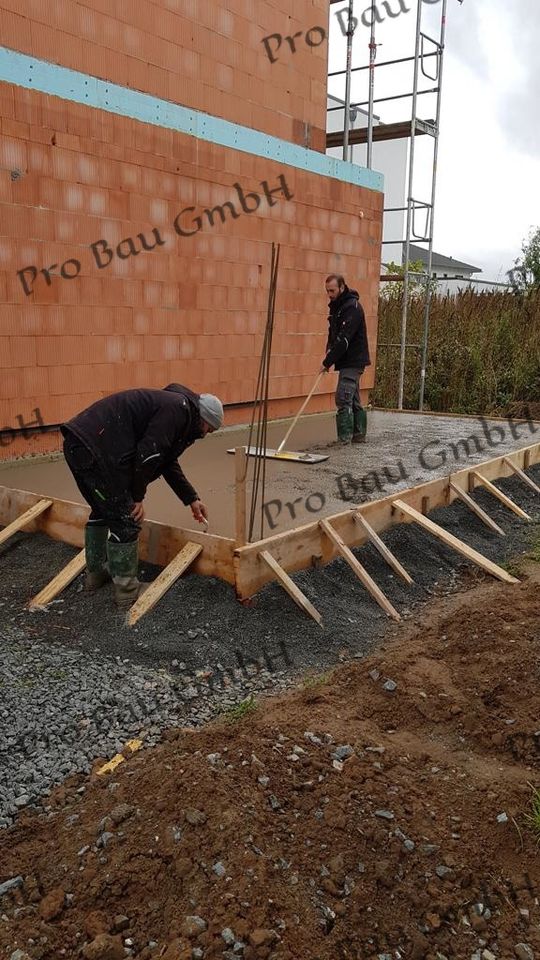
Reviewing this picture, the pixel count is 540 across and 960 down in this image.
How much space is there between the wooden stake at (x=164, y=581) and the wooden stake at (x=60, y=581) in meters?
→ 0.49

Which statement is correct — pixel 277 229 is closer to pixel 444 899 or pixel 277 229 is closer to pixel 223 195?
pixel 223 195

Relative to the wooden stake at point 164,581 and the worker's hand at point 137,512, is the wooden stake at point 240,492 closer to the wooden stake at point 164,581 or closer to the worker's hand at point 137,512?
the wooden stake at point 164,581

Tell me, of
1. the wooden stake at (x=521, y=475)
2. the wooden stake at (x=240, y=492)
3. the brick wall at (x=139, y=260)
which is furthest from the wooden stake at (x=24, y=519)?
the wooden stake at (x=521, y=475)

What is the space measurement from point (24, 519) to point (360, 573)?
216 centimetres

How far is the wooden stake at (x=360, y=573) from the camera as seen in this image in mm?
4410

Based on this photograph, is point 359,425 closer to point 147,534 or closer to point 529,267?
point 147,534

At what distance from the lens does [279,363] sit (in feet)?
29.1

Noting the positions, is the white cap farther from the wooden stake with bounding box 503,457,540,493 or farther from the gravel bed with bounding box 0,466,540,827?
the wooden stake with bounding box 503,457,540,493

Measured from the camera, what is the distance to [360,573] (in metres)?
4.46

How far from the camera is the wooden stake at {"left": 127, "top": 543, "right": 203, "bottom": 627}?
3.97 metres

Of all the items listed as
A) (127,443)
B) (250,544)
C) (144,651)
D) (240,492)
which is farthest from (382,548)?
(127,443)

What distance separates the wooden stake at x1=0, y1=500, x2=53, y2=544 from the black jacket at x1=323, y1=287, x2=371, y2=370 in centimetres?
323

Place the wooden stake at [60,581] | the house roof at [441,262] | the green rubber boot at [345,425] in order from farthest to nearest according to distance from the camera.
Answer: the house roof at [441,262] < the green rubber boot at [345,425] < the wooden stake at [60,581]

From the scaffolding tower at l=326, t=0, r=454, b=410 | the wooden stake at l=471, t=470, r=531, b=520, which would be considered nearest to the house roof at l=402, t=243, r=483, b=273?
the scaffolding tower at l=326, t=0, r=454, b=410
